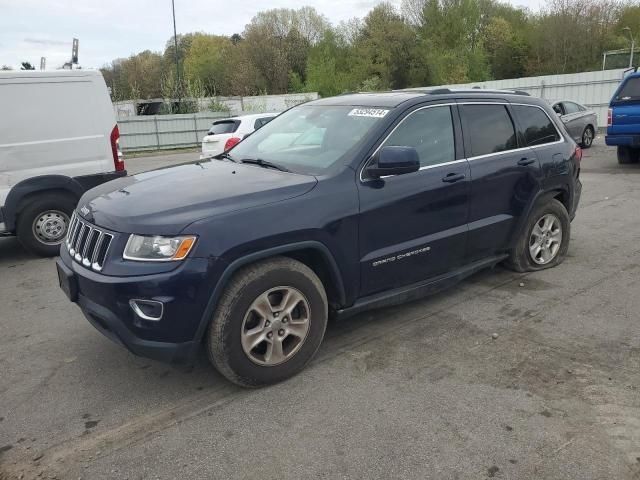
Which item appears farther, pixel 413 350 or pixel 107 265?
pixel 413 350

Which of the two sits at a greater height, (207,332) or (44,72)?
(44,72)

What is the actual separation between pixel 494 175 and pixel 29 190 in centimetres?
538

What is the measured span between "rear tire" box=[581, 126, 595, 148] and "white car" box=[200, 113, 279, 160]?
31.3 ft

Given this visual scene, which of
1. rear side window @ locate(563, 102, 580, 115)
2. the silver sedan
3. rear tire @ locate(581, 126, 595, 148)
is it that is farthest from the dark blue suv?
rear tire @ locate(581, 126, 595, 148)

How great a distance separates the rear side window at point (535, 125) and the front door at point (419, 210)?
39.3 inches

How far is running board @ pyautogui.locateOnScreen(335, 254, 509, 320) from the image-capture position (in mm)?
3709

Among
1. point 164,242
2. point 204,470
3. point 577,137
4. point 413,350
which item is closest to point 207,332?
point 164,242

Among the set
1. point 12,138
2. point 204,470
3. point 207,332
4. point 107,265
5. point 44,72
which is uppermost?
point 44,72

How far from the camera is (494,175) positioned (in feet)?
14.6

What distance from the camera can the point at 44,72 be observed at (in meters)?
6.54

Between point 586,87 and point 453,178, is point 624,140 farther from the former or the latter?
point 586,87

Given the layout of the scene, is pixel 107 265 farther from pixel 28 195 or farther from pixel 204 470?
pixel 28 195

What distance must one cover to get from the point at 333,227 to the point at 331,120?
115cm

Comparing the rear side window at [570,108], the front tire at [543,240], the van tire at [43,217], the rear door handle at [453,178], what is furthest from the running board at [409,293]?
the rear side window at [570,108]
